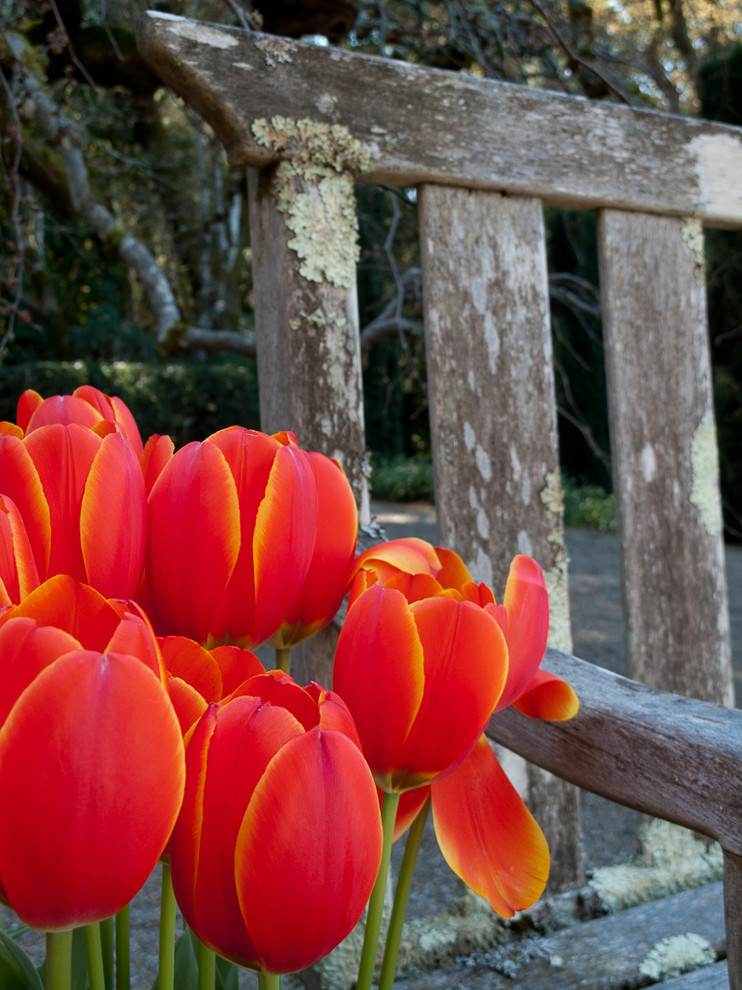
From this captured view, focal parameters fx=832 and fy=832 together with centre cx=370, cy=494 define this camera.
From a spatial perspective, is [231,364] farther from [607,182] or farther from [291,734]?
[291,734]

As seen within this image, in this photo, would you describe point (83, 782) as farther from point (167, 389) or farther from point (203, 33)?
point (167, 389)

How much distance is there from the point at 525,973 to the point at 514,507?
55cm

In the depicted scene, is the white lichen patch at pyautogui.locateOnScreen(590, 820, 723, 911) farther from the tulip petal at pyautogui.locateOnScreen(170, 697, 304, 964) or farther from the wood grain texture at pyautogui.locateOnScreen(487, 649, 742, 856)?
the tulip petal at pyautogui.locateOnScreen(170, 697, 304, 964)

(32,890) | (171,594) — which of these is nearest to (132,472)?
(171,594)

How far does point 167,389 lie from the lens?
10.1 m

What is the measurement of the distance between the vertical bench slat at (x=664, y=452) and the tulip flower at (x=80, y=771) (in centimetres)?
108

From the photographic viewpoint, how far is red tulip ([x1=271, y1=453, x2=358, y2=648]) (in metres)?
0.41

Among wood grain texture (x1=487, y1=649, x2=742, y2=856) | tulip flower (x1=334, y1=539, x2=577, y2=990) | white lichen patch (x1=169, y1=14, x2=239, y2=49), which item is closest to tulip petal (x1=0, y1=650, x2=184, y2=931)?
tulip flower (x1=334, y1=539, x2=577, y2=990)

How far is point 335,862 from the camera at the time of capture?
0.77 feet

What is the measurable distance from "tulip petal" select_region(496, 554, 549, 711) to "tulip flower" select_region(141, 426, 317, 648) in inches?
3.7

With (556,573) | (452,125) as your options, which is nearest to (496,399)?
(556,573)

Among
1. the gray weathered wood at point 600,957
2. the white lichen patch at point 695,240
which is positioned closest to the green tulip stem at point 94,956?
the gray weathered wood at point 600,957

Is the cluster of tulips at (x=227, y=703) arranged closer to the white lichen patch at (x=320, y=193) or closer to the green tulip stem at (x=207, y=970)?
the green tulip stem at (x=207, y=970)

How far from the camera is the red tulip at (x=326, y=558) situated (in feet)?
1.36
